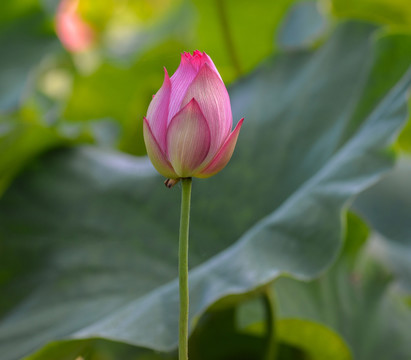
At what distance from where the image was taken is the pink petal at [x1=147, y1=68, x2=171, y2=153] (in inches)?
14.4

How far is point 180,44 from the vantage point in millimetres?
1401

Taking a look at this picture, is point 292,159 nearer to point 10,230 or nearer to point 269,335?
point 269,335

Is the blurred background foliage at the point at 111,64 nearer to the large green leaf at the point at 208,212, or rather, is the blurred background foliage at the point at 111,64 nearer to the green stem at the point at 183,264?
the large green leaf at the point at 208,212

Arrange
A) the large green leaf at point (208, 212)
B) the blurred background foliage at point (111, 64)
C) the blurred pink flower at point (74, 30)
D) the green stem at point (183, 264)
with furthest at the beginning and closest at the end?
the blurred pink flower at point (74, 30), the blurred background foliage at point (111, 64), the large green leaf at point (208, 212), the green stem at point (183, 264)

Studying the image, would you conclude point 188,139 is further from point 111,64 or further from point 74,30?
point 74,30

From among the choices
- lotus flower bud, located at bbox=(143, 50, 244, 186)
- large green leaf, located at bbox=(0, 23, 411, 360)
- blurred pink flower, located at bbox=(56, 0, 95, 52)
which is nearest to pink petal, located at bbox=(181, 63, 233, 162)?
lotus flower bud, located at bbox=(143, 50, 244, 186)

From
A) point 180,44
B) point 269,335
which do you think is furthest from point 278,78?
point 180,44

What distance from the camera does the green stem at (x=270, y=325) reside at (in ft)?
1.98

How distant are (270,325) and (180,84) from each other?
0.33 meters

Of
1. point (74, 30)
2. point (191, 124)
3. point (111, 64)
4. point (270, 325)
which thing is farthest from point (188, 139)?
point (74, 30)

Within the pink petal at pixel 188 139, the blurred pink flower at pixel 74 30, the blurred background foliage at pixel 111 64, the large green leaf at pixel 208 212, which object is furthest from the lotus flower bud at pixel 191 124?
the blurred pink flower at pixel 74 30

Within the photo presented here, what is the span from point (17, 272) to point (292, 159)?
0.38 meters

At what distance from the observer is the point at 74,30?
1945mm

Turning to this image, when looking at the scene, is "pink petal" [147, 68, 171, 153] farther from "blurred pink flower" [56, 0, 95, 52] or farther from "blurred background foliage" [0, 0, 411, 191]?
"blurred pink flower" [56, 0, 95, 52]
